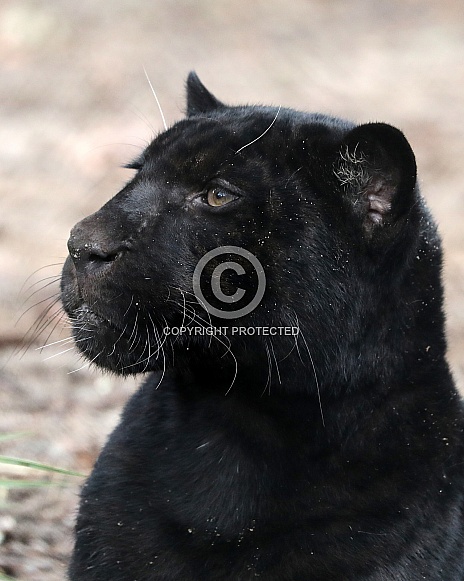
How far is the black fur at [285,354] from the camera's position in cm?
294

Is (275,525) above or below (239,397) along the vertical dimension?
below

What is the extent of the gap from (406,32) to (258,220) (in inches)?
402

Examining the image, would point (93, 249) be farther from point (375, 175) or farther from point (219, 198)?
point (375, 175)

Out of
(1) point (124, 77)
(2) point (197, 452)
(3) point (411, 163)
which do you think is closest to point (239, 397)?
(2) point (197, 452)

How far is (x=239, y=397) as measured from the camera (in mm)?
3135

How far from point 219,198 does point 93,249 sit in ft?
1.31

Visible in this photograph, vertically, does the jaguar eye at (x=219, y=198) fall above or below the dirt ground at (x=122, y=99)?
below

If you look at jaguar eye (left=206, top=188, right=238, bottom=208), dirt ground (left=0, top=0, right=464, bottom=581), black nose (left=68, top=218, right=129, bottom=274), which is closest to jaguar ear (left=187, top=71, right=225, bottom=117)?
jaguar eye (left=206, top=188, right=238, bottom=208)

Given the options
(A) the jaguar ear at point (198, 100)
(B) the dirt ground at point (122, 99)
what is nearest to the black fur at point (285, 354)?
(A) the jaguar ear at point (198, 100)

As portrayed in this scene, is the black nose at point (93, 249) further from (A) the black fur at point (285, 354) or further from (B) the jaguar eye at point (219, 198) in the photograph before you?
(B) the jaguar eye at point (219, 198)

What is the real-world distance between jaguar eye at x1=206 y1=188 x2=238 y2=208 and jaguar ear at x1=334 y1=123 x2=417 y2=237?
33 cm

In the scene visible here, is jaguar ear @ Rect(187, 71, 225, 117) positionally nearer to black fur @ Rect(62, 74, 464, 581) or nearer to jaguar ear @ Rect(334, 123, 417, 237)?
black fur @ Rect(62, 74, 464, 581)

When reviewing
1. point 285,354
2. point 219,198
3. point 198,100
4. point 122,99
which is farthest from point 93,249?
point 122,99

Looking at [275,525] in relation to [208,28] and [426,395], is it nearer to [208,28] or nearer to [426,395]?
[426,395]
